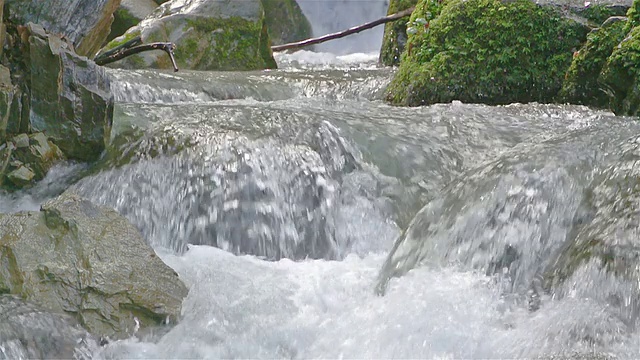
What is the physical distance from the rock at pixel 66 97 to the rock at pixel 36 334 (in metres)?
1.83

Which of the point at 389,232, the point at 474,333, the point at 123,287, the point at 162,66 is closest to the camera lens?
the point at 474,333

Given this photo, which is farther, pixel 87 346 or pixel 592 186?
pixel 592 186

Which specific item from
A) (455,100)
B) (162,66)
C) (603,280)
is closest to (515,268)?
(603,280)

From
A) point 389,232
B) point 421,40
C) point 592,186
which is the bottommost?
point 389,232

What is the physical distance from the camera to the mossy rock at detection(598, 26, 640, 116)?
5508 millimetres

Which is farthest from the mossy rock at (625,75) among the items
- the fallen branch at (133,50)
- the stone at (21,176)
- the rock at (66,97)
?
the stone at (21,176)

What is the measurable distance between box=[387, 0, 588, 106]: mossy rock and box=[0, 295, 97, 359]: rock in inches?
180

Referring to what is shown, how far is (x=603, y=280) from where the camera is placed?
291 cm

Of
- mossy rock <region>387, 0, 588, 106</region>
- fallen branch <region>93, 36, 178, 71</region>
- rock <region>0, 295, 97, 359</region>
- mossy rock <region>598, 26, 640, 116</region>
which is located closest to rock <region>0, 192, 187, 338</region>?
rock <region>0, 295, 97, 359</region>

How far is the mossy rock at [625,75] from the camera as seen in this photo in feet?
18.1

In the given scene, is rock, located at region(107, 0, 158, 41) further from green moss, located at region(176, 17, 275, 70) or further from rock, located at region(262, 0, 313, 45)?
rock, located at region(262, 0, 313, 45)

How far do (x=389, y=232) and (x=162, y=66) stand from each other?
5701mm

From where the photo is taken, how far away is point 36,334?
2.87 m

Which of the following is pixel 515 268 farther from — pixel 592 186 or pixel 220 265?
pixel 220 265
